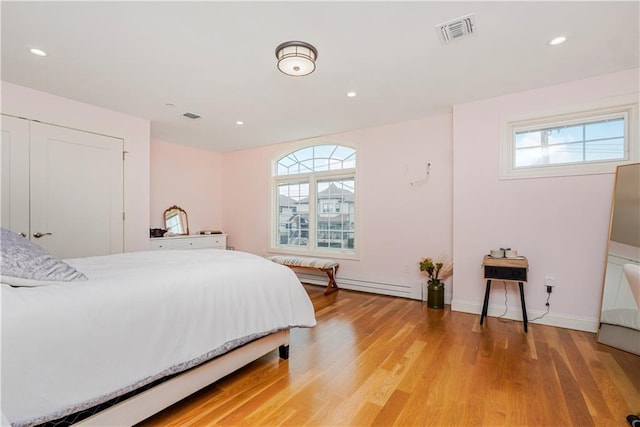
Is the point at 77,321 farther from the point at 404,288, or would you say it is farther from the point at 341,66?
the point at 404,288

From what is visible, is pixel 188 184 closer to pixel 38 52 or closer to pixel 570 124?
pixel 38 52

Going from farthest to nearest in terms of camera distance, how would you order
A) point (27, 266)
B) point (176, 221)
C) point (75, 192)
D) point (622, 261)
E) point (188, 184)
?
point (188, 184), point (176, 221), point (75, 192), point (622, 261), point (27, 266)

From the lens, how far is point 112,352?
51.3 inches

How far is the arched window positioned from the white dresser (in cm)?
109

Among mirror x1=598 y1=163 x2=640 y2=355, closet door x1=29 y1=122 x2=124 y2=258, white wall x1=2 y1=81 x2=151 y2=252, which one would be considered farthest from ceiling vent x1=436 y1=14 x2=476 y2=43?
closet door x1=29 y1=122 x2=124 y2=258

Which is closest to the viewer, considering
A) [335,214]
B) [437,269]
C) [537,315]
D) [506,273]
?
[506,273]

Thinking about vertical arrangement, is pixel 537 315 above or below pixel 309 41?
below

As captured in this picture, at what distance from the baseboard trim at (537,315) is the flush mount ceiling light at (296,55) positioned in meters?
3.17

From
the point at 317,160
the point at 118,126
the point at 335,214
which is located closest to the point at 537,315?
the point at 335,214

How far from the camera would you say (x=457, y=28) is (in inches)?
85.1

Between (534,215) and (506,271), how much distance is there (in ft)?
2.36

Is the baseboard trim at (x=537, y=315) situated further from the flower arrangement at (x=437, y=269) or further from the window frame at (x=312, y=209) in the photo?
the window frame at (x=312, y=209)

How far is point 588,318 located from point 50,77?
233 inches

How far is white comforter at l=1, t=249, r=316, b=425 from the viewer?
1.10m
